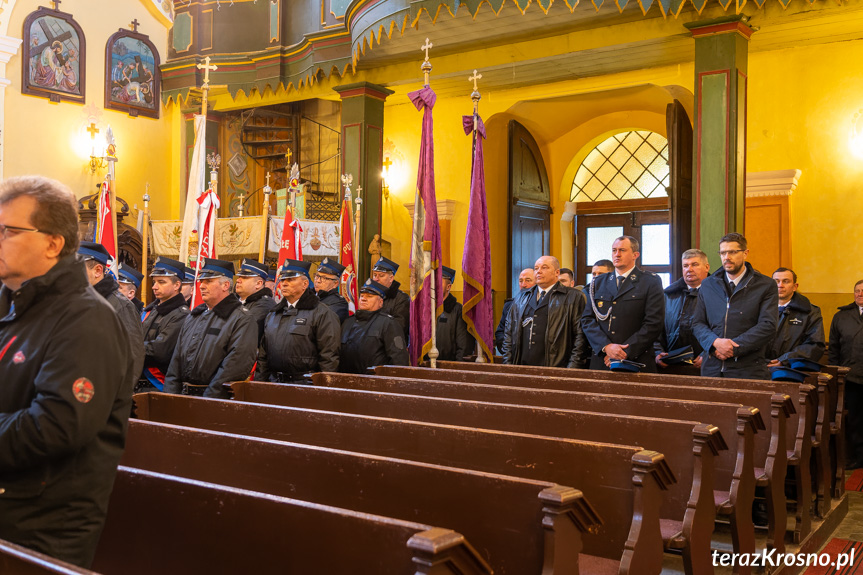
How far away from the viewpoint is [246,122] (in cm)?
1133

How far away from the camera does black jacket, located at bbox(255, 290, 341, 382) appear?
5121 mm

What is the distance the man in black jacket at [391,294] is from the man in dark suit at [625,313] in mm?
1816

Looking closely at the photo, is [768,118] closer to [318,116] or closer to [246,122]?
[318,116]

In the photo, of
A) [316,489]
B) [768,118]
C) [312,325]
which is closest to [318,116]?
[768,118]

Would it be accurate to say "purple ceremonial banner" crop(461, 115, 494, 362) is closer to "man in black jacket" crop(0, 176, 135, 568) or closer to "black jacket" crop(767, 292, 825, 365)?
"black jacket" crop(767, 292, 825, 365)

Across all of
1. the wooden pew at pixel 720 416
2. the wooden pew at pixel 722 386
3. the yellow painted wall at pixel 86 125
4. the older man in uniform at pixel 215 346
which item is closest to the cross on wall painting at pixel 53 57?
the yellow painted wall at pixel 86 125

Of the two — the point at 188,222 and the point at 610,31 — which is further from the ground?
the point at 610,31

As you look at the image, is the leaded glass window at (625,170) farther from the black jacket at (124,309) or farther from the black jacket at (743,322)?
the black jacket at (124,309)

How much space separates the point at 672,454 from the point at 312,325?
2741 millimetres

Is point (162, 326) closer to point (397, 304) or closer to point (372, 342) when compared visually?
point (372, 342)

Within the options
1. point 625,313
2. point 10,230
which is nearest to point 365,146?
point 625,313

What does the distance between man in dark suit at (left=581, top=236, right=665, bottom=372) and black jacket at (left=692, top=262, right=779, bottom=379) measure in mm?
350

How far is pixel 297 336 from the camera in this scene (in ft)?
16.9

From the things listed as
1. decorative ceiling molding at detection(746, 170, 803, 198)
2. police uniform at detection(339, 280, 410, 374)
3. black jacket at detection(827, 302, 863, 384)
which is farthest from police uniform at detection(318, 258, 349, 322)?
decorative ceiling molding at detection(746, 170, 803, 198)
